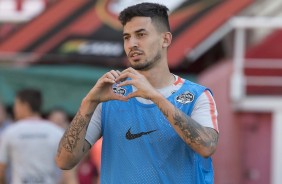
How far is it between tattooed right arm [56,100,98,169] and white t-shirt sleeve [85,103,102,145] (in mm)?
74

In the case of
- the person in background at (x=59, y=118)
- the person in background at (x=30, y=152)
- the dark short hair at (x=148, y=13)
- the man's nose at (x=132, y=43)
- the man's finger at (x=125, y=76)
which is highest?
the dark short hair at (x=148, y=13)

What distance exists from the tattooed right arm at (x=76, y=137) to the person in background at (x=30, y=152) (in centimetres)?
387

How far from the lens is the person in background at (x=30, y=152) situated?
891 centimetres

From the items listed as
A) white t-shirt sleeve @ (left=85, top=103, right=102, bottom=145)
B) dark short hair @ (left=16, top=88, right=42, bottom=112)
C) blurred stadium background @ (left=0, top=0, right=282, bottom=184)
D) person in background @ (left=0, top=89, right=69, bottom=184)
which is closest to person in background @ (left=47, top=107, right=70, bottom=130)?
blurred stadium background @ (left=0, top=0, right=282, bottom=184)

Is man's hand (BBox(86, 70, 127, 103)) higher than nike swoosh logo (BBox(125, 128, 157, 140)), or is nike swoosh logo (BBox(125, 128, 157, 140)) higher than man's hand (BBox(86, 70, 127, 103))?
man's hand (BBox(86, 70, 127, 103))

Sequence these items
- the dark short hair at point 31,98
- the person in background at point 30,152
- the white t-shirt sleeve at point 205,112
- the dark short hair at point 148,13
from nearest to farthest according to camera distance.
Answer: the white t-shirt sleeve at point 205,112 < the dark short hair at point 148,13 < the person in background at point 30,152 < the dark short hair at point 31,98

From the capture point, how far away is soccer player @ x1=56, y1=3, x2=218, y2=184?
4.99m

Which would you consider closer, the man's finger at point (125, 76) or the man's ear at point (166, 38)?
the man's finger at point (125, 76)

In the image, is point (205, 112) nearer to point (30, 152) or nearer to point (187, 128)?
point (187, 128)

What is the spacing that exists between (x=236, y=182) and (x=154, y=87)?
9942mm

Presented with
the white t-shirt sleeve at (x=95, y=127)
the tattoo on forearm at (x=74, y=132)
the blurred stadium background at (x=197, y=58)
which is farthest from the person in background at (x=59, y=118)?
the tattoo on forearm at (x=74, y=132)

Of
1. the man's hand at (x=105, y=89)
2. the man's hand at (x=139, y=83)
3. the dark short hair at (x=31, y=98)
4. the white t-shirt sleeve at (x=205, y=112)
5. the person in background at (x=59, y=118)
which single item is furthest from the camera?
the person in background at (x=59, y=118)

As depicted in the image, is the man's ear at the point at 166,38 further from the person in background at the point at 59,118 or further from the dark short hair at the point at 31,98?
the person in background at the point at 59,118

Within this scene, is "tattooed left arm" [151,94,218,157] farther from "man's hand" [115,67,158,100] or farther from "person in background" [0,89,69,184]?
"person in background" [0,89,69,184]
